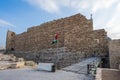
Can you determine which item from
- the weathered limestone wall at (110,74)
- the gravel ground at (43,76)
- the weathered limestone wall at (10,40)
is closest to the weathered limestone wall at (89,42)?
the weathered limestone wall at (110,74)

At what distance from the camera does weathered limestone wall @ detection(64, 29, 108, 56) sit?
11.4m

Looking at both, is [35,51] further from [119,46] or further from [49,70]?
[119,46]

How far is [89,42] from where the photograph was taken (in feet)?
41.2

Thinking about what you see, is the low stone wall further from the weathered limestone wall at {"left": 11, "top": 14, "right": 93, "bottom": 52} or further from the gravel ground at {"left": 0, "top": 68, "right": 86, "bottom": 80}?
the gravel ground at {"left": 0, "top": 68, "right": 86, "bottom": 80}

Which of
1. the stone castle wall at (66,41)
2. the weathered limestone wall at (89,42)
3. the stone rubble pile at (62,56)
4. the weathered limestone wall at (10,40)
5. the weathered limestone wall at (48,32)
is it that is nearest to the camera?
the weathered limestone wall at (89,42)

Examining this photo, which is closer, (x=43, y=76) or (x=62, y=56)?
(x=43, y=76)

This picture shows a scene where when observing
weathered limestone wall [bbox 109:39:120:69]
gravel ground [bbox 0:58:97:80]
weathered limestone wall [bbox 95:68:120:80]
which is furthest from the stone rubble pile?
gravel ground [bbox 0:58:97:80]

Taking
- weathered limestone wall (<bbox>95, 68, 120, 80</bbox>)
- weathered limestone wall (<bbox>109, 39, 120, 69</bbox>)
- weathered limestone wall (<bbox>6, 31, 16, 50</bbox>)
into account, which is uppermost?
weathered limestone wall (<bbox>6, 31, 16, 50</bbox>)

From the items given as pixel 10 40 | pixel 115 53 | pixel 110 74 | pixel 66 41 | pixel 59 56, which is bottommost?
pixel 110 74

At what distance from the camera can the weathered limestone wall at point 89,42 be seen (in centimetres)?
1141

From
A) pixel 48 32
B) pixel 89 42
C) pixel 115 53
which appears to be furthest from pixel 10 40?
pixel 115 53

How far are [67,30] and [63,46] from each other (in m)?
2.12

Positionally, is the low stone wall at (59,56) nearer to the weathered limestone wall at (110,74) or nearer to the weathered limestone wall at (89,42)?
the weathered limestone wall at (89,42)

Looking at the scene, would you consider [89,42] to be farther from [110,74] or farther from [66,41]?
[110,74]
